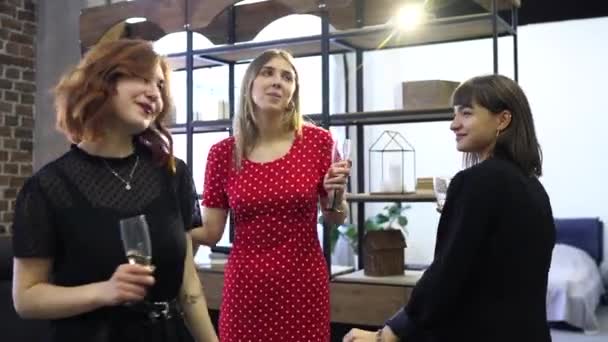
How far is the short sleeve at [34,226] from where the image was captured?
3.84 ft

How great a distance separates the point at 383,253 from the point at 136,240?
6.93 feet

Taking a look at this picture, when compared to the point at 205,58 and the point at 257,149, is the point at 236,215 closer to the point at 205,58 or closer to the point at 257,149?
the point at 257,149

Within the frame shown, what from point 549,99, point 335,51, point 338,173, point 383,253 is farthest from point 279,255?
point 549,99

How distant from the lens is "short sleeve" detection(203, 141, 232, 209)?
2053 mm

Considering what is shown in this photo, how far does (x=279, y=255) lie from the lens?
6.29 feet

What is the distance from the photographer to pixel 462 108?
1467 millimetres

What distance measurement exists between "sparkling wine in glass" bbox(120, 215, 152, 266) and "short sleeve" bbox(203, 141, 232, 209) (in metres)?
0.92

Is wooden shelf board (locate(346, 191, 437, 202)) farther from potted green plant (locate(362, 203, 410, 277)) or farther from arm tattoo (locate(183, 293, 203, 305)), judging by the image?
arm tattoo (locate(183, 293, 203, 305))

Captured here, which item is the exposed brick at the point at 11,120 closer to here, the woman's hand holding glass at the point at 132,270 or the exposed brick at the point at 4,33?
the exposed brick at the point at 4,33

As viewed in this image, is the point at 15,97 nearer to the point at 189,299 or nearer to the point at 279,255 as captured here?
the point at 279,255

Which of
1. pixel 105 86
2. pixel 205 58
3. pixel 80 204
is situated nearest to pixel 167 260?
pixel 80 204

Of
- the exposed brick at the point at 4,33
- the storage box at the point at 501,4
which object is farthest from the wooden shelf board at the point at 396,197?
the exposed brick at the point at 4,33

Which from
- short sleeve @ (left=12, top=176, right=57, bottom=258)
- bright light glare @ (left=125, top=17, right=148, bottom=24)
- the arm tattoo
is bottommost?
the arm tattoo

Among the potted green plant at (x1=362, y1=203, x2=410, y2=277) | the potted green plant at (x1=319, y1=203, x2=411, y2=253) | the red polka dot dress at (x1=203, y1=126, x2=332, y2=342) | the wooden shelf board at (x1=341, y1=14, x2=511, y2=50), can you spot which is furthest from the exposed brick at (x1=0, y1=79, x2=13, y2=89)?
the red polka dot dress at (x1=203, y1=126, x2=332, y2=342)
